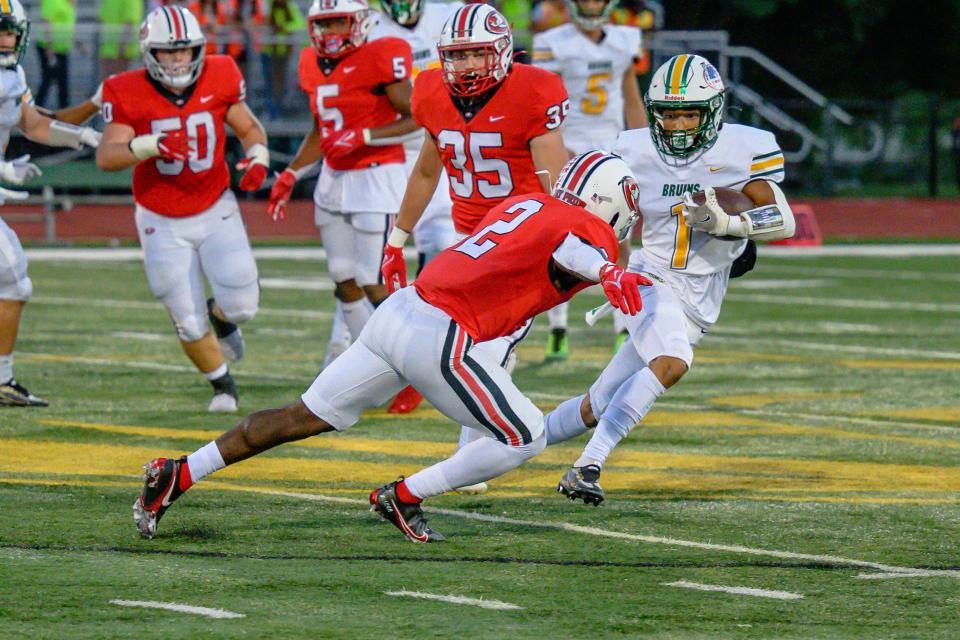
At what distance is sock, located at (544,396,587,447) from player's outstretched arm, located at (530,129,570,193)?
86cm

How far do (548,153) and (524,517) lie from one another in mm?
1583

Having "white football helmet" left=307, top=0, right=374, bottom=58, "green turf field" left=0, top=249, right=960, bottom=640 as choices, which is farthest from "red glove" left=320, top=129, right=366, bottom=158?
"green turf field" left=0, top=249, right=960, bottom=640

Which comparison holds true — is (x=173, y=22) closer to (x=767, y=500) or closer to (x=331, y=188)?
(x=331, y=188)

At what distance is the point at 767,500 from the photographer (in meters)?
6.59

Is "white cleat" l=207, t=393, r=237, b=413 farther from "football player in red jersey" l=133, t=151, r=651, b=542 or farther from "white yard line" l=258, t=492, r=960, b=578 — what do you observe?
"football player in red jersey" l=133, t=151, r=651, b=542

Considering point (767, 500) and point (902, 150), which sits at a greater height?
point (767, 500)

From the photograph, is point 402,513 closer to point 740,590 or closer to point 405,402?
point 740,590

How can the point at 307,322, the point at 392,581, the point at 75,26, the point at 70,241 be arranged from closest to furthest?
the point at 392,581 → the point at 307,322 → the point at 70,241 → the point at 75,26

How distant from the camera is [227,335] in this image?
30.2 feet

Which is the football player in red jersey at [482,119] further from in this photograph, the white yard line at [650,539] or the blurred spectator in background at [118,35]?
the blurred spectator in background at [118,35]

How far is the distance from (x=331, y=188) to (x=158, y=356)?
2.11 metres

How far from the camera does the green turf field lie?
484 cm

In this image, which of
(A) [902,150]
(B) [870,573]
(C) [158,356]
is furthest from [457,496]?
(A) [902,150]

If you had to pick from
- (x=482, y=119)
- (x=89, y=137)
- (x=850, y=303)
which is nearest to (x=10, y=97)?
(x=89, y=137)
